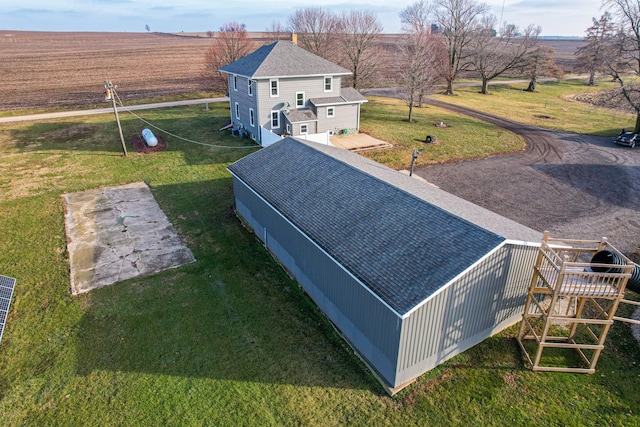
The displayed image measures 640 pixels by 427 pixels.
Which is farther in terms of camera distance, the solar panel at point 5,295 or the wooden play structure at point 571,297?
the solar panel at point 5,295

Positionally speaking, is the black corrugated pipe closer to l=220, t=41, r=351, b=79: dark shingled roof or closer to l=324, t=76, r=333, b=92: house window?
l=220, t=41, r=351, b=79: dark shingled roof

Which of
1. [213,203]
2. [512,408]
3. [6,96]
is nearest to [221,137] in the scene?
[213,203]

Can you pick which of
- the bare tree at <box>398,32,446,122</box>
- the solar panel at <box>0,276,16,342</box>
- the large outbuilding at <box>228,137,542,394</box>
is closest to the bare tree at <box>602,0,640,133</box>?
the bare tree at <box>398,32,446,122</box>

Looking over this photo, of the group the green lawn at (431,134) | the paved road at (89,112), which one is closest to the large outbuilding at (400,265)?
the green lawn at (431,134)

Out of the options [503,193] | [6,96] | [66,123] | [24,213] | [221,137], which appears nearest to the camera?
[24,213]

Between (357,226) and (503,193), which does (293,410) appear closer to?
(357,226)

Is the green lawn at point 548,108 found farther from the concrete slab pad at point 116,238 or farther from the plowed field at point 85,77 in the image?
the concrete slab pad at point 116,238

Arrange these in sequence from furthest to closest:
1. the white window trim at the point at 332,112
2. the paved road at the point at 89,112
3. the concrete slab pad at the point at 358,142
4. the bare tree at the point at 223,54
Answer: the bare tree at the point at 223,54 → the paved road at the point at 89,112 → the white window trim at the point at 332,112 → the concrete slab pad at the point at 358,142
